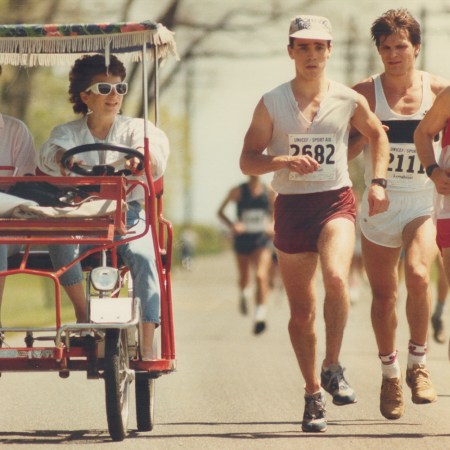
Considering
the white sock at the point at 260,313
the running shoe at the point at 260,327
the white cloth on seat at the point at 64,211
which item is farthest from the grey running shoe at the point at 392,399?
the white sock at the point at 260,313

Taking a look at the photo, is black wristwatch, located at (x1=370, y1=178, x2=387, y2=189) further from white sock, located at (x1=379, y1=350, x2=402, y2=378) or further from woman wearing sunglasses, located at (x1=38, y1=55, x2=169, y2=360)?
woman wearing sunglasses, located at (x1=38, y1=55, x2=169, y2=360)

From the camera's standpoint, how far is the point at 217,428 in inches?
376

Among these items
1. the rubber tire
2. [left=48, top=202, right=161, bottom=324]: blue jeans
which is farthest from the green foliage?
the rubber tire

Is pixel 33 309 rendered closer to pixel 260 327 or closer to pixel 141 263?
pixel 260 327

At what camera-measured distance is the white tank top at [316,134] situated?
937cm

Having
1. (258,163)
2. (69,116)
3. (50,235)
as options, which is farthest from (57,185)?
(69,116)

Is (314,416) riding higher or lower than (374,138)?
lower

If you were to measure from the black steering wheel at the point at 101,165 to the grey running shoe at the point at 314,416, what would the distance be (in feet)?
5.45

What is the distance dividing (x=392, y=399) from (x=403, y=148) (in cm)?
154

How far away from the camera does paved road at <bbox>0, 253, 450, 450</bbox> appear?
888 centimetres

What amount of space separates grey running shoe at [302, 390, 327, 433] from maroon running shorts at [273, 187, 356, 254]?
87 cm

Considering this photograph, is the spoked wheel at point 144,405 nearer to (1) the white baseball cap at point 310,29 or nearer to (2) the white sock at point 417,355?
(2) the white sock at point 417,355

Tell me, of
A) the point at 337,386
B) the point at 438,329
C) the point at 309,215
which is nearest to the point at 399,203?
the point at 309,215

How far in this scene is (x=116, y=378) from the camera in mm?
8508
